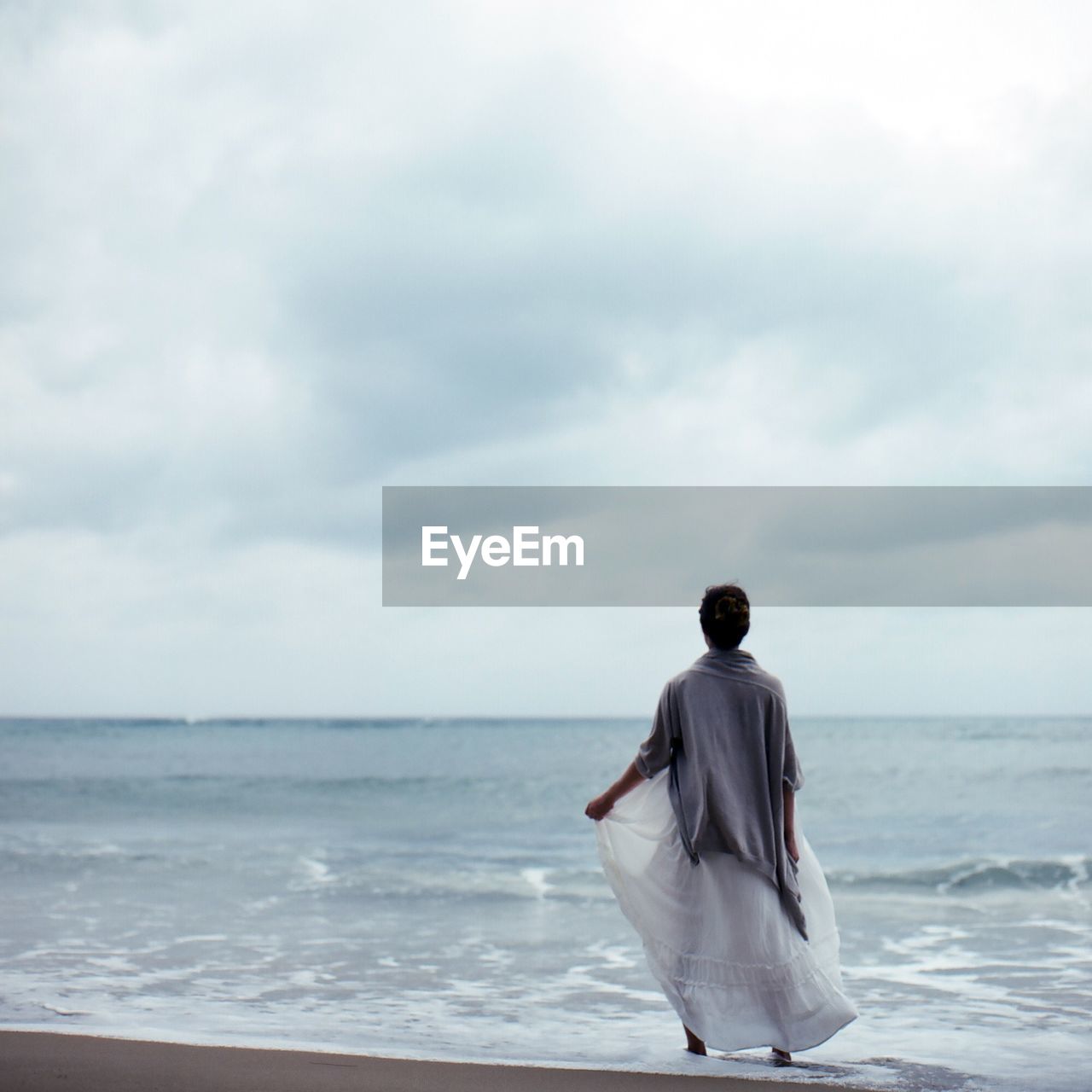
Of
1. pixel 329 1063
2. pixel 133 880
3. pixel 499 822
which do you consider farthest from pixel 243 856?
pixel 329 1063

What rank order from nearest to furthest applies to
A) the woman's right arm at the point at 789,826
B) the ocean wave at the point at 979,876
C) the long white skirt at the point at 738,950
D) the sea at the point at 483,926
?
the long white skirt at the point at 738,950 → the woman's right arm at the point at 789,826 → the sea at the point at 483,926 → the ocean wave at the point at 979,876

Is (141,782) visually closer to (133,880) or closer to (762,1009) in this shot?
(133,880)

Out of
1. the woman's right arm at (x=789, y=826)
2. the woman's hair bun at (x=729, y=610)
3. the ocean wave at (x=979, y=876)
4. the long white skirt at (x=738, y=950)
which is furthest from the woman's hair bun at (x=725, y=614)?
the ocean wave at (x=979, y=876)

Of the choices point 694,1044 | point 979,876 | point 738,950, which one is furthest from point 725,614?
point 979,876

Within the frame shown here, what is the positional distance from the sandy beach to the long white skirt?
0.59 feet

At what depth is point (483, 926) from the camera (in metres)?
8.36

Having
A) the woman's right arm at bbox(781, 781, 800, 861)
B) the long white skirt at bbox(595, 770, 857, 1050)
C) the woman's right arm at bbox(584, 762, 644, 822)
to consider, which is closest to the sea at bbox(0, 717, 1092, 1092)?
the long white skirt at bbox(595, 770, 857, 1050)

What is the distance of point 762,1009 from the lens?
146 inches

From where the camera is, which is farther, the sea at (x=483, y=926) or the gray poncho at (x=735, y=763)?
the sea at (x=483, y=926)

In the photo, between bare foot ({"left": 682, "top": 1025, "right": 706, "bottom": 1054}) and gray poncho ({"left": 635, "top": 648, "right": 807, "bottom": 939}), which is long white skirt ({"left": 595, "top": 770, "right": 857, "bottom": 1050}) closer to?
gray poncho ({"left": 635, "top": 648, "right": 807, "bottom": 939})

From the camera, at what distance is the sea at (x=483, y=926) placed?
4.62 m

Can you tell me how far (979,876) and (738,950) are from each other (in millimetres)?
9359

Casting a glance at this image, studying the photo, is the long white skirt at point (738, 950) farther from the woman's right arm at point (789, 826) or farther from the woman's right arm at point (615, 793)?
the woman's right arm at point (615, 793)

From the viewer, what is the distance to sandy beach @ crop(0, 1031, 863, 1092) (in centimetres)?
338
